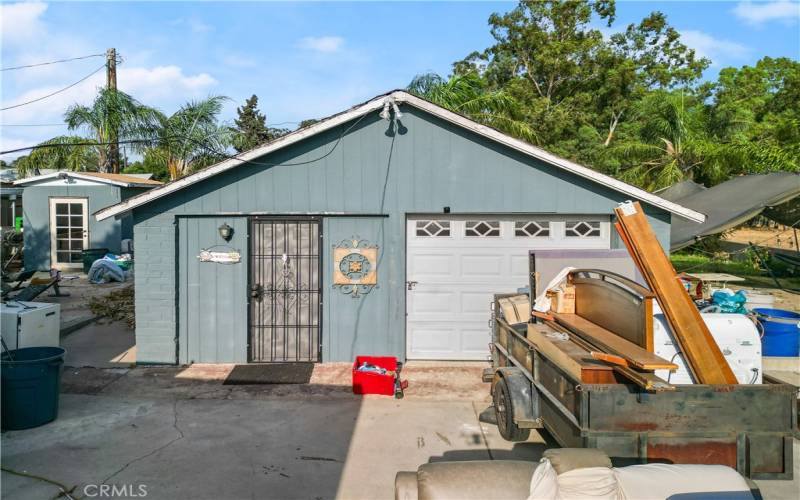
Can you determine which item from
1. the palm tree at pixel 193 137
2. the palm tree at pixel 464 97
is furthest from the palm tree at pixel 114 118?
the palm tree at pixel 464 97

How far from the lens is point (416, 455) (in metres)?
5.68

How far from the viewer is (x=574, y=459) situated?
3.41 meters

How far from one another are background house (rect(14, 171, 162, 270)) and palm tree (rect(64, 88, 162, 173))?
2.60 m

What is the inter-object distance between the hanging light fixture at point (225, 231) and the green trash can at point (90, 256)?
1156 centimetres

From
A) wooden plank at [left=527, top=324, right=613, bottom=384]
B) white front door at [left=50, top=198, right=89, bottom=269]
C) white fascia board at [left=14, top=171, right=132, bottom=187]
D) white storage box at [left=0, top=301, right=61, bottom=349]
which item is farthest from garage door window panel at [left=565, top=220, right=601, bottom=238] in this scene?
white front door at [left=50, top=198, right=89, bottom=269]

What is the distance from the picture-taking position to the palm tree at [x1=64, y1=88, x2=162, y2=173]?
67.0 feet

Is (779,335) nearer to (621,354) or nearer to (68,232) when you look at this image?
(621,354)

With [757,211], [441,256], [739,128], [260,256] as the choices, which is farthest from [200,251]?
[739,128]

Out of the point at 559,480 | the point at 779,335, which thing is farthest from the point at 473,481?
the point at 779,335

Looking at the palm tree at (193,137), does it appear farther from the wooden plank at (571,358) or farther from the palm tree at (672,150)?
the wooden plank at (571,358)

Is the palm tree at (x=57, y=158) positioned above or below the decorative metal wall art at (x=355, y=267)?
above

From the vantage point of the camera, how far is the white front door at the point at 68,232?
733 inches

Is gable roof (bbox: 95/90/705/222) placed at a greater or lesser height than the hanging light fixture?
greater

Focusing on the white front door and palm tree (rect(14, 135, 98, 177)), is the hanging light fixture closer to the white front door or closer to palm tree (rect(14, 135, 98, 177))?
the white front door
